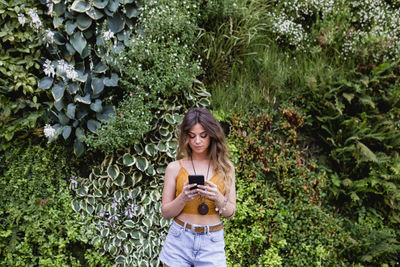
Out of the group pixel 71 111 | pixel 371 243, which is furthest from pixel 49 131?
pixel 371 243

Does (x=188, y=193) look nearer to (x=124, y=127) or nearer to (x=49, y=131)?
(x=124, y=127)

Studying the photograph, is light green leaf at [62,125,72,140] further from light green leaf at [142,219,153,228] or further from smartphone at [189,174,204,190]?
smartphone at [189,174,204,190]

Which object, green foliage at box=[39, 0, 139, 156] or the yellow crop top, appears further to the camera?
green foliage at box=[39, 0, 139, 156]

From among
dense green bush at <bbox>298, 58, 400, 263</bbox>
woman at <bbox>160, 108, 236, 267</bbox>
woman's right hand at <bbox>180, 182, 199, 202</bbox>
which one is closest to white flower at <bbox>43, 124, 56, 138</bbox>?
woman at <bbox>160, 108, 236, 267</bbox>

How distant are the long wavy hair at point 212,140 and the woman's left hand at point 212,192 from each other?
0.58 ft

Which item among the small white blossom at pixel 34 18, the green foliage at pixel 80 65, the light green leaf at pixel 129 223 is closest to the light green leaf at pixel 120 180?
the light green leaf at pixel 129 223

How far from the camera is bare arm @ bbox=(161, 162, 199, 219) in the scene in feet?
6.46

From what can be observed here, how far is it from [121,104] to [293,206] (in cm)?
250

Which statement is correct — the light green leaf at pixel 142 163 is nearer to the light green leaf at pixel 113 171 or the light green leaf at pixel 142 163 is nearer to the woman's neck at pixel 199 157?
the light green leaf at pixel 113 171

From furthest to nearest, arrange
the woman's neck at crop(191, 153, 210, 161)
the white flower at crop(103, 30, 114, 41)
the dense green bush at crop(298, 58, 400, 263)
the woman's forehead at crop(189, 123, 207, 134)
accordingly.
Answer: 1. the dense green bush at crop(298, 58, 400, 263)
2. the white flower at crop(103, 30, 114, 41)
3. the woman's neck at crop(191, 153, 210, 161)
4. the woman's forehead at crop(189, 123, 207, 134)

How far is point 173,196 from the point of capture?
2.16 metres

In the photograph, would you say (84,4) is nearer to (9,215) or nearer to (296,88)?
(9,215)

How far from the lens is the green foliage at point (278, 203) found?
3.72 metres

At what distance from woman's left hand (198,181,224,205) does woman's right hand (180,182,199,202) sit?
40mm
